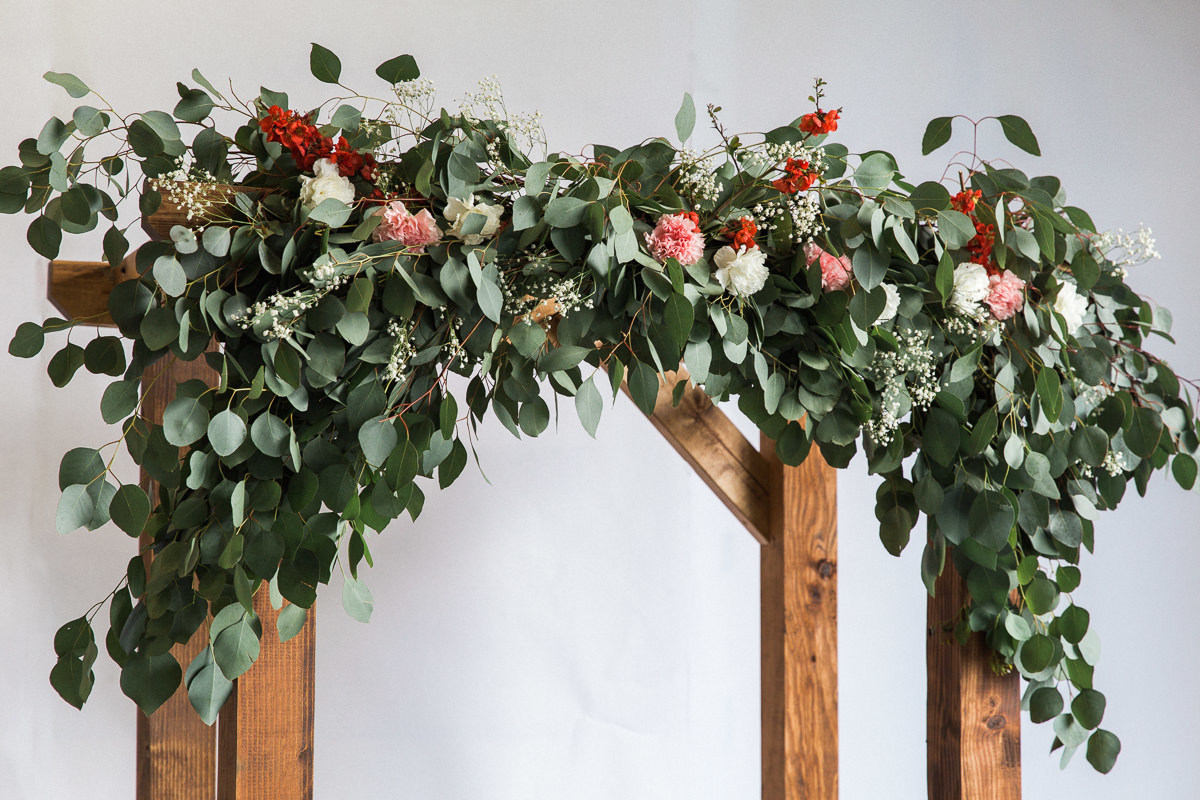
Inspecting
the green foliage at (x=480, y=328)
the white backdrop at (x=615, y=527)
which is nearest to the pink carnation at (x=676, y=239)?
the green foliage at (x=480, y=328)

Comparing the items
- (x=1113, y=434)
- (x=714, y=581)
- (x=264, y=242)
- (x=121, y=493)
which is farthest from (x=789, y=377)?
(x=714, y=581)

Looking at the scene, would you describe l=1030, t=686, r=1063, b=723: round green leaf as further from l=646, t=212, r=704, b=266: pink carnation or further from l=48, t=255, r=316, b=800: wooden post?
l=48, t=255, r=316, b=800: wooden post

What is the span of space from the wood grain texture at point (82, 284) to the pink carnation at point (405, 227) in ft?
1.23

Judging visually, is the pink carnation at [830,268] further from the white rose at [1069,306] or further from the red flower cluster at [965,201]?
the white rose at [1069,306]

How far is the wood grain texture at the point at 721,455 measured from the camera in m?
1.43

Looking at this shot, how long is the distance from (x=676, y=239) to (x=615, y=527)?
102cm

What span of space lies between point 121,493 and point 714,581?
50.2 inches

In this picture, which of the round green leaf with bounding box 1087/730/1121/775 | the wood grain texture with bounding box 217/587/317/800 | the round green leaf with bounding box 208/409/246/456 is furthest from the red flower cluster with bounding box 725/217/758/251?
the round green leaf with bounding box 1087/730/1121/775

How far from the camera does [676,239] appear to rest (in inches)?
35.6

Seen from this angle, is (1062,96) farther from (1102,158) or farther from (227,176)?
(227,176)

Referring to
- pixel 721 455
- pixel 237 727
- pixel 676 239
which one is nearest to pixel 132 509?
pixel 237 727

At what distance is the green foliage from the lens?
844mm

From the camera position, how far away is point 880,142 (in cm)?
200

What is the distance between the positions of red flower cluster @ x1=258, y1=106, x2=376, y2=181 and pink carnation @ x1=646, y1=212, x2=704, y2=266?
0.96 ft
